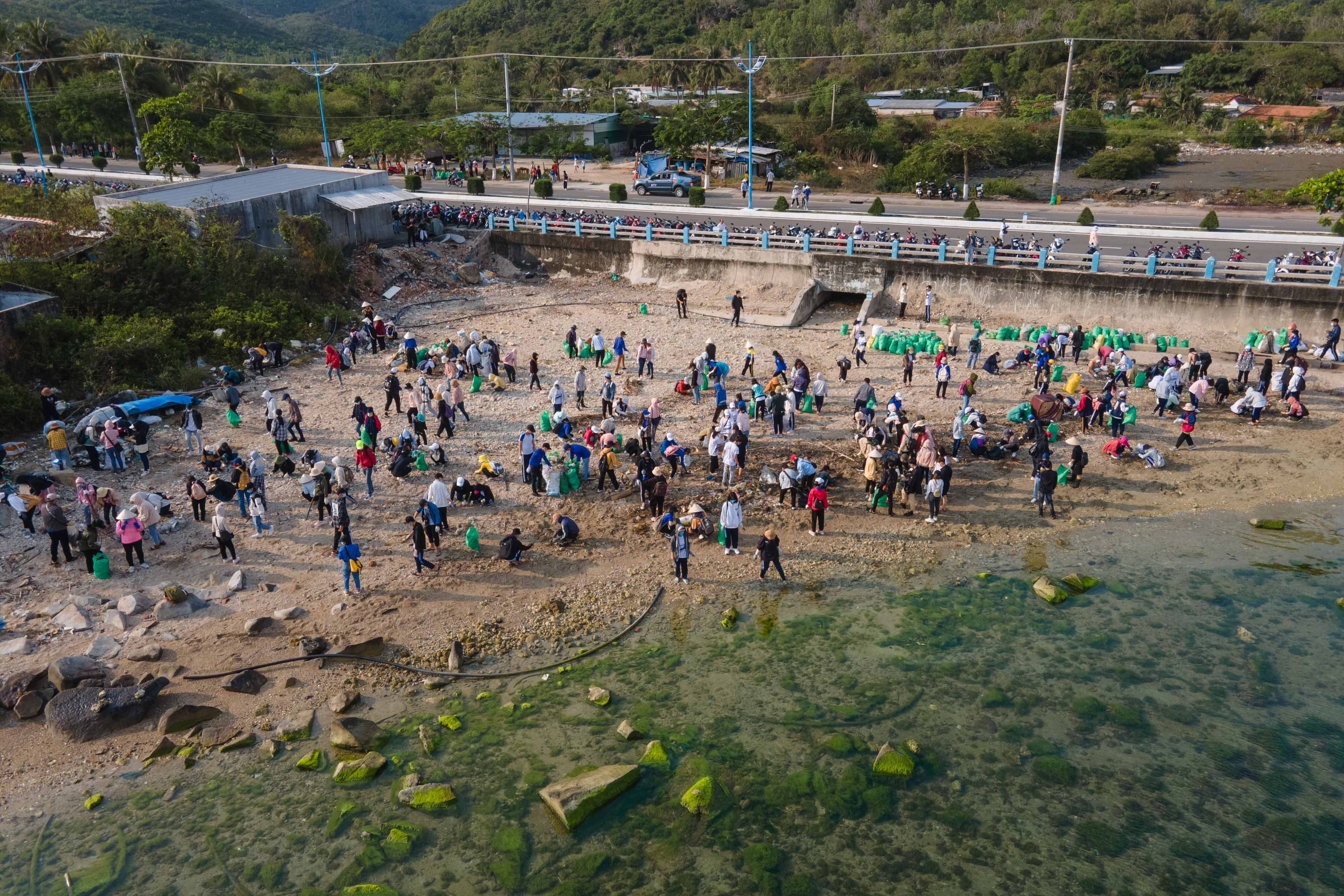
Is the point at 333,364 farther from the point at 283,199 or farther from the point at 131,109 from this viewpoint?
the point at 131,109

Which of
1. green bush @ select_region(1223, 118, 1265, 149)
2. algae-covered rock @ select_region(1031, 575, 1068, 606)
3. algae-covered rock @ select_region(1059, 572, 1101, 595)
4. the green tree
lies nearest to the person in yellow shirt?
algae-covered rock @ select_region(1031, 575, 1068, 606)

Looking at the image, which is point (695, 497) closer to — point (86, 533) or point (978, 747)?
point (978, 747)

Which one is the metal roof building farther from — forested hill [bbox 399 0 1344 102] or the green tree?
forested hill [bbox 399 0 1344 102]

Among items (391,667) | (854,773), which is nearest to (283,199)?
(391,667)

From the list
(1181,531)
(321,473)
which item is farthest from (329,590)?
(1181,531)

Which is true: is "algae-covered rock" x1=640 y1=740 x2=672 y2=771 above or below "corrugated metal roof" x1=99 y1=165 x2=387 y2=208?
below

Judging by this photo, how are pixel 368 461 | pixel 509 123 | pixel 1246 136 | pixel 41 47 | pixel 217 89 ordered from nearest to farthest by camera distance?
pixel 368 461 < pixel 509 123 < pixel 1246 136 < pixel 217 89 < pixel 41 47
